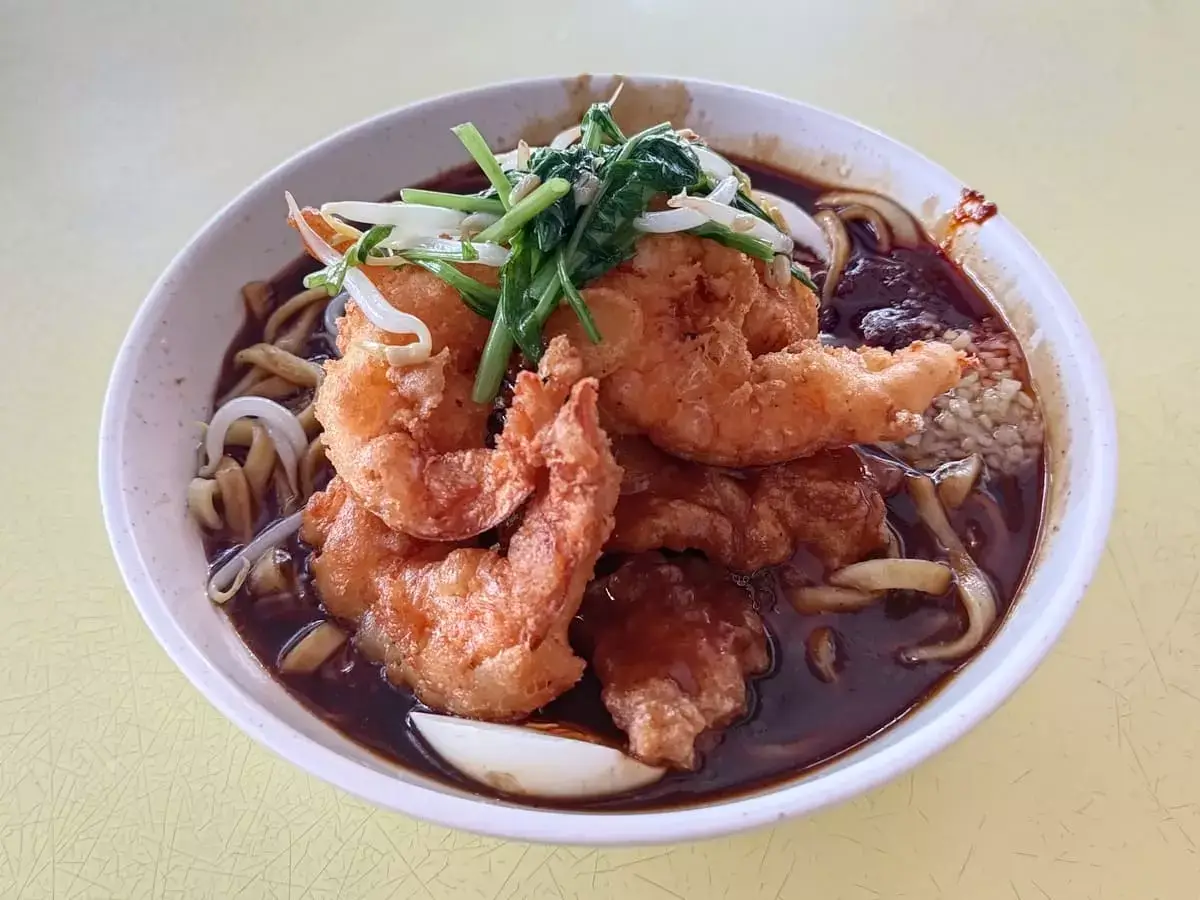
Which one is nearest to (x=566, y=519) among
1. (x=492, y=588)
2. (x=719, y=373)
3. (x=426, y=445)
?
(x=492, y=588)

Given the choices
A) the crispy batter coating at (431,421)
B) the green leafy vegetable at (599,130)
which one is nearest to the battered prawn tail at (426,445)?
the crispy batter coating at (431,421)

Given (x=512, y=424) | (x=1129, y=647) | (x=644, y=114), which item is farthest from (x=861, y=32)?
(x=512, y=424)

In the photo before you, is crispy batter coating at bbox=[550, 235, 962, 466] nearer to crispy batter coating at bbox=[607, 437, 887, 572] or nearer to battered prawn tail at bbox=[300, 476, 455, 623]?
crispy batter coating at bbox=[607, 437, 887, 572]

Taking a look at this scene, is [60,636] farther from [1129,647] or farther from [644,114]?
[1129,647]

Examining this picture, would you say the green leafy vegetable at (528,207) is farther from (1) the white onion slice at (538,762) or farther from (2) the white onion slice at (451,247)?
(1) the white onion slice at (538,762)

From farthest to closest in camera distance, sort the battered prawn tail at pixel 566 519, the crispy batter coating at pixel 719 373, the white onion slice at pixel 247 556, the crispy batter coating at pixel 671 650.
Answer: the white onion slice at pixel 247 556 < the crispy batter coating at pixel 719 373 < the crispy batter coating at pixel 671 650 < the battered prawn tail at pixel 566 519

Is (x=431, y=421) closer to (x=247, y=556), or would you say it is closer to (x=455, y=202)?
(x=455, y=202)

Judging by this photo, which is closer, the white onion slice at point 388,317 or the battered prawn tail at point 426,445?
the battered prawn tail at point 426,445
